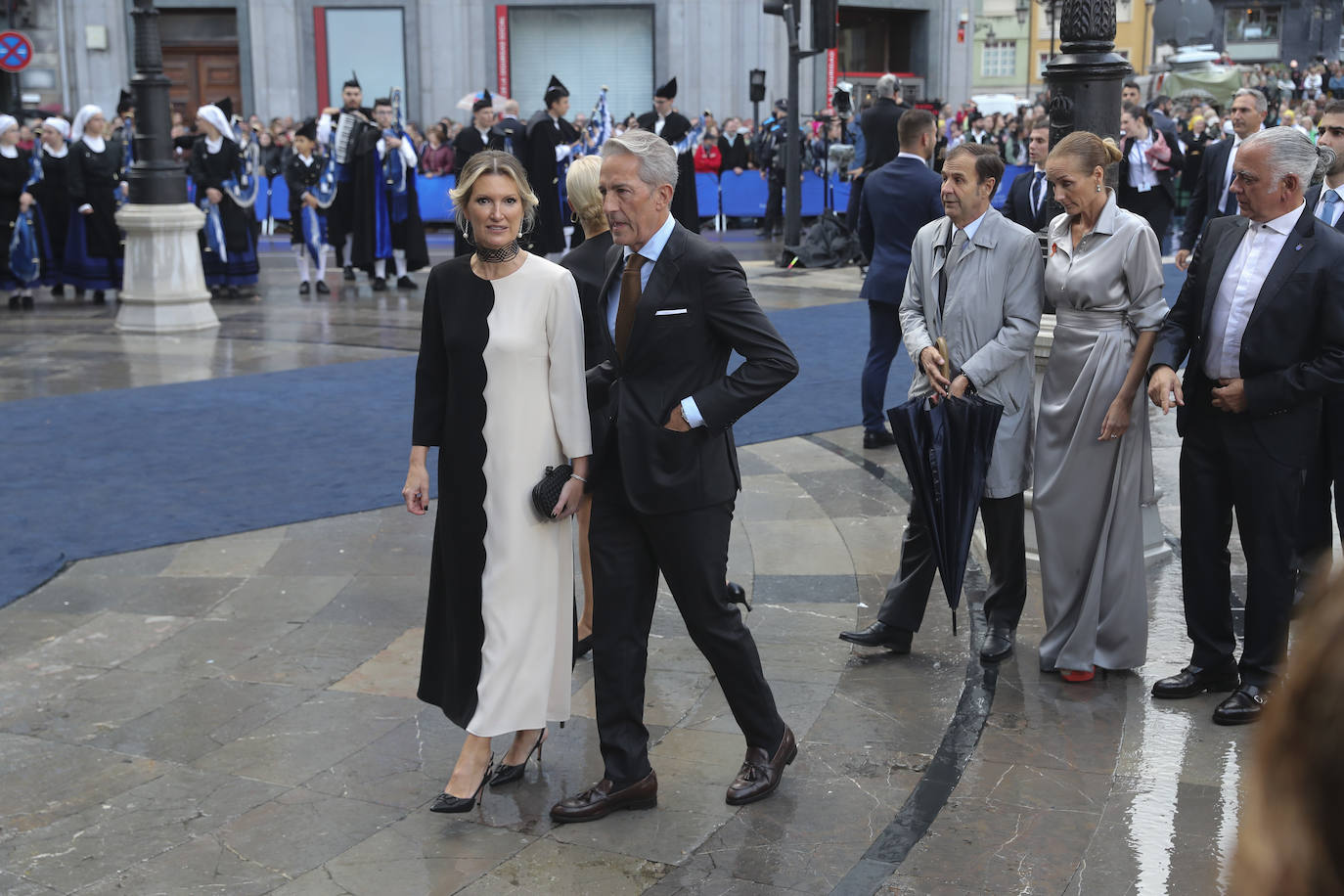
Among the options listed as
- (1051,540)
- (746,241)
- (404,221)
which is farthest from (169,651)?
(746,241)

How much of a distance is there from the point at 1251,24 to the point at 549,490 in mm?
71615

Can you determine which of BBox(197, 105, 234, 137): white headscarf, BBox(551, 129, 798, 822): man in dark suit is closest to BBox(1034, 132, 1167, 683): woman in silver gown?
BBox(551, 129, 798, 822): man in dark suit

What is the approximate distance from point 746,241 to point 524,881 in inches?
752

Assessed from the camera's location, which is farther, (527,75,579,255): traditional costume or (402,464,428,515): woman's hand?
(527,75,579,255): traditional costume

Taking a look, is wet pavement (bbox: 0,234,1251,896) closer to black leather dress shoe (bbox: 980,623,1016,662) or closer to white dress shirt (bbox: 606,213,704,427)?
black leather dress shoe (bbox: 980,623,1016,662)

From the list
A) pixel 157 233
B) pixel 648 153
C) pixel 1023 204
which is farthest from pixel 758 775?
pixel 157 233

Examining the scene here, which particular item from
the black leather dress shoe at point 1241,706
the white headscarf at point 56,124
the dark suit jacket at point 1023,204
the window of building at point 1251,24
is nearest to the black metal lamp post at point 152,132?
the white headscarf at point 56,124

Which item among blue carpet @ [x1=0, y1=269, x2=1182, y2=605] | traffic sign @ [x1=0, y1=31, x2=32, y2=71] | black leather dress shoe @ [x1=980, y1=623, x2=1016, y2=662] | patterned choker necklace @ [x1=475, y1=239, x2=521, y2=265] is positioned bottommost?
black leather dress shoe @ [x1=980, y1=623, x2=1016, y2=662]

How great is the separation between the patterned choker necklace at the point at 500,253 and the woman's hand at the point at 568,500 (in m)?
0.64

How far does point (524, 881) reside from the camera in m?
3.86

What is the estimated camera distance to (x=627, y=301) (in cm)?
426

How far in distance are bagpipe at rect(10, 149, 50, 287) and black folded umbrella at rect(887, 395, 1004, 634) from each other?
12764 mm

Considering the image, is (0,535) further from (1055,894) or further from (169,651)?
(1055,894)

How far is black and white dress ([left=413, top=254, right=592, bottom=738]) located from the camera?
418 cm
